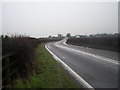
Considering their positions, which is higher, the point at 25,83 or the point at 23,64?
the point at 23,64

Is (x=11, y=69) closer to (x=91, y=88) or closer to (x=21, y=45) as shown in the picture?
(x=21, y=45)

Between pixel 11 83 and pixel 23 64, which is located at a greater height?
pixel 23 64

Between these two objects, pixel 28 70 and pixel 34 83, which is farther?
pixel 28 70

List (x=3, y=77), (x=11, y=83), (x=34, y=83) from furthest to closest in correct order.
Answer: (x=34, y=83) < (x=11, y=83) < (x=3, y=77)

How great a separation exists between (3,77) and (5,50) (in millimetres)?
1188

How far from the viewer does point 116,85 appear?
5586 millimetres

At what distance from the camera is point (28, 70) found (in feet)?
23.2

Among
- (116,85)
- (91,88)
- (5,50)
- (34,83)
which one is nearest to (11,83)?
(34,83)

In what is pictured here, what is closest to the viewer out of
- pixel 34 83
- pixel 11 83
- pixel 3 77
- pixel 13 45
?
pixel 3 77

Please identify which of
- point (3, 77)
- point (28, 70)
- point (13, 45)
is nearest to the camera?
point (3, 77)

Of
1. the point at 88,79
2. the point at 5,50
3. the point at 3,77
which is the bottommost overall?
the point at 88,79

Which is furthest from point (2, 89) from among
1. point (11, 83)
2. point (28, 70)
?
point (28, 70)

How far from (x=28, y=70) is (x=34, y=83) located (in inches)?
45.4

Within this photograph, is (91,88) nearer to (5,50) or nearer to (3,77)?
(3,77)
